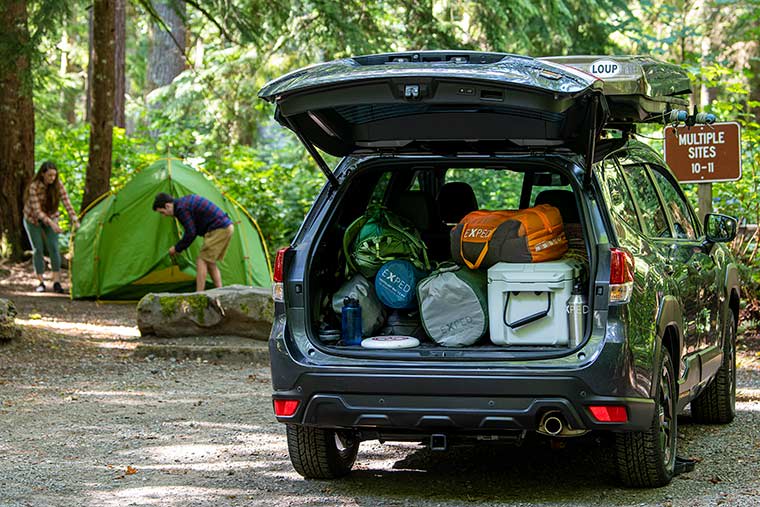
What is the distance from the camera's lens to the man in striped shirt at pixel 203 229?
45.8 feet

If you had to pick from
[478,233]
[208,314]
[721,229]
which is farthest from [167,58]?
[478,233]

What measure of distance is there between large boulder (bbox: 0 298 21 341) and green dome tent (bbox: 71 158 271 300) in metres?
4.26

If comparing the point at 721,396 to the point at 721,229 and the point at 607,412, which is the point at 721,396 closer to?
the point at 721,229

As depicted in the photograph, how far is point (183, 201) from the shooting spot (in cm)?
1412

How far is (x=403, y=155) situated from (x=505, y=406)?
1.51m

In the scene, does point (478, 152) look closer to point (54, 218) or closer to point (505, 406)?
point (505, 406)

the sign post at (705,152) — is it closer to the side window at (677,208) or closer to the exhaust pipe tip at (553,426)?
the side window at (677,208)

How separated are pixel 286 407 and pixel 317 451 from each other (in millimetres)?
458

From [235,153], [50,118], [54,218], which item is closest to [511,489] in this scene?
[54,218]

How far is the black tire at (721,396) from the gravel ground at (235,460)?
0.29 feet

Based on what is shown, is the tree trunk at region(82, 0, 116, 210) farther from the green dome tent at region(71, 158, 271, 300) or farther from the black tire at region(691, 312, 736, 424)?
the black tire at region(691, 312, 736, 424)

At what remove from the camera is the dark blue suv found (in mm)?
5359


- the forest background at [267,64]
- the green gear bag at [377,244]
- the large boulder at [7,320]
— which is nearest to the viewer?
the green gear bag at [377,244]

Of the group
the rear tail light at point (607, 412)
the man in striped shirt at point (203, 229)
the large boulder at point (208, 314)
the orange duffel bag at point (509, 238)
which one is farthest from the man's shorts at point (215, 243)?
the rear tail light at point (607, 412)
